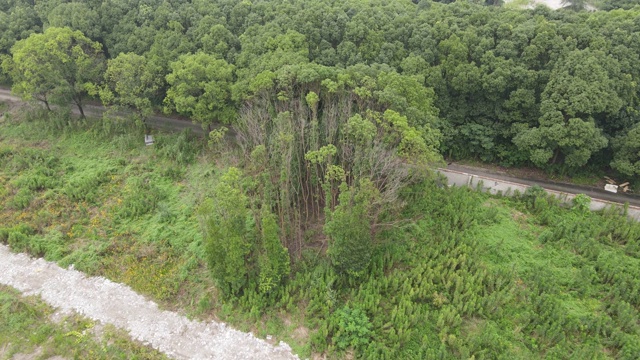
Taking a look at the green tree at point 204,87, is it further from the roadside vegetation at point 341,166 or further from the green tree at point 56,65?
the green tree at point 56,65

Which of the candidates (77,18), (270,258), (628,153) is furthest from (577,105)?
(77,18)

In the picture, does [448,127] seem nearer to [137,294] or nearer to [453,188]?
[453,188]

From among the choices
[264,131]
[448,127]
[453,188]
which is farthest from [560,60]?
[264,131]

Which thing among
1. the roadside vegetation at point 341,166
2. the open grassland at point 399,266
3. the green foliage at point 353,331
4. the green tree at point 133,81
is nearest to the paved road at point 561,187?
the roadside vegetation at point 341,166

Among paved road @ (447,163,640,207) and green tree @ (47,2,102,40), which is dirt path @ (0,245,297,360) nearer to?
green tree @ (47,2,102,40)

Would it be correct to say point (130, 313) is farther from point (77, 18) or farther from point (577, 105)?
point (577, 105)

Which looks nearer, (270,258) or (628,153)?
(270,258)

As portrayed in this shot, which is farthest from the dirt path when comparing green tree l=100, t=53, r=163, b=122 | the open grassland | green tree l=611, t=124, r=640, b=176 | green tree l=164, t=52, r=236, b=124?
green tree l=611, t=124, r=640, b=176
